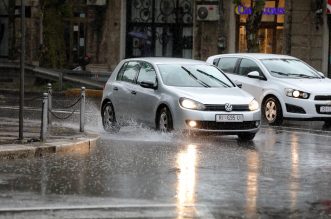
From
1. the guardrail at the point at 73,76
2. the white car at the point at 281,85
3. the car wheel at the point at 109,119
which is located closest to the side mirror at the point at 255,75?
the white car at the point at 281,85

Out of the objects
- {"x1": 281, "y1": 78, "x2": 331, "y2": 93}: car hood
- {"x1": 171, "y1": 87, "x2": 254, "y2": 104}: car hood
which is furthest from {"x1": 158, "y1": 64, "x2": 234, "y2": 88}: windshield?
{"x1": 281, "y1": 78, "x2": 331, "y2": 93}: car hood

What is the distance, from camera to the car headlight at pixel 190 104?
14614mm

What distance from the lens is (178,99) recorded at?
14.8 m

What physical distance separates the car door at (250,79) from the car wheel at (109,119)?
402cm

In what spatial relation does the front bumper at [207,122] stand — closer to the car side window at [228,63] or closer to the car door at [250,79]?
the car door at [250,79]

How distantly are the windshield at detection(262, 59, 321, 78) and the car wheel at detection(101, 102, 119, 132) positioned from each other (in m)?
4.40

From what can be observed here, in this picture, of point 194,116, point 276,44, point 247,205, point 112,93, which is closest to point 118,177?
point 247,205

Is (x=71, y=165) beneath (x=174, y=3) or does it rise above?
beneath

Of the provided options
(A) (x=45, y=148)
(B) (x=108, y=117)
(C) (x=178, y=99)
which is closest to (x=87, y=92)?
(B) (x=108, y=117)

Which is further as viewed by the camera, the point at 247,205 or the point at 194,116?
the point at 194,116

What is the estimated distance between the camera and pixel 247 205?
845cm

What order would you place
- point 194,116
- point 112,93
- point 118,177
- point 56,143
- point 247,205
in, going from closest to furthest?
point 247,205 < point 118,177 < point 56,143 < point 194,116 < point 112,93

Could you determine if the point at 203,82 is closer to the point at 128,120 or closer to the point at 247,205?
the point at 128,120

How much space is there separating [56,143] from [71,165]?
1732mm
